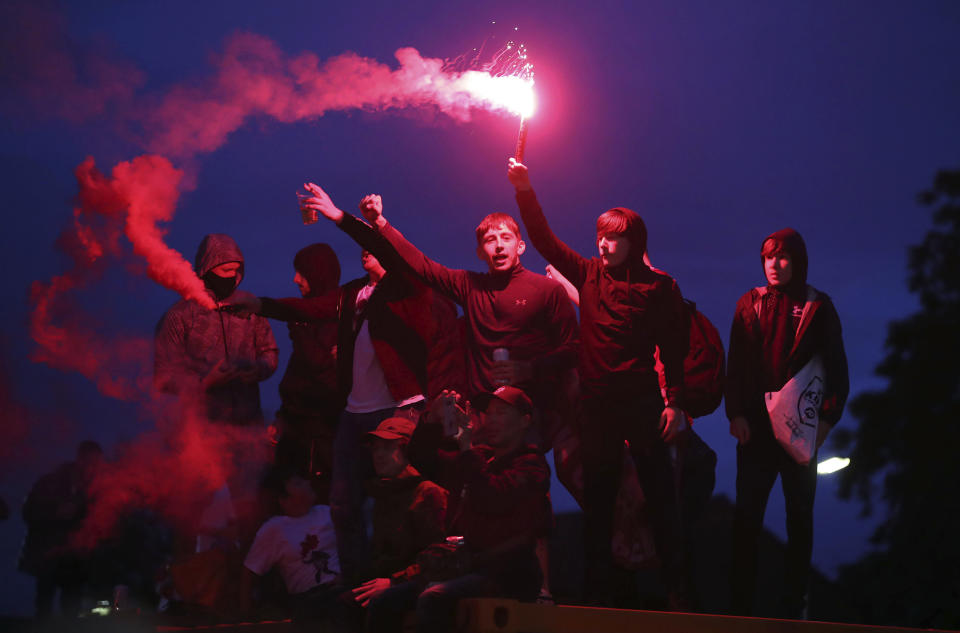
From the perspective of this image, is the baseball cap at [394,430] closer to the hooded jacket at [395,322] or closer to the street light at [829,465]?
the hooded jacket at [395,322]

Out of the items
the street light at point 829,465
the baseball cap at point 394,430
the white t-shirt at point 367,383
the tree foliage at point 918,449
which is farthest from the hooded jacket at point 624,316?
the tree foliage at point 918,449

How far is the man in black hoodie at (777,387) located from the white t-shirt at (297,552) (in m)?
3.12

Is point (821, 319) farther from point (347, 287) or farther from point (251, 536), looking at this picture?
point (251, 536)

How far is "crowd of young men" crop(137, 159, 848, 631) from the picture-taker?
726cm

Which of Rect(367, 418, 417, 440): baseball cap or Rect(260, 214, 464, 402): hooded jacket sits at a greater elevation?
Rect(260, 214, 464, 402): hooded jacket

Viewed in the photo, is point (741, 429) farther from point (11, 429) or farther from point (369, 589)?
point (11, 429)

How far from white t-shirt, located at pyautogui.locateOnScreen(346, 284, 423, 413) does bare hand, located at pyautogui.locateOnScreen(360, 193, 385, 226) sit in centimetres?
67

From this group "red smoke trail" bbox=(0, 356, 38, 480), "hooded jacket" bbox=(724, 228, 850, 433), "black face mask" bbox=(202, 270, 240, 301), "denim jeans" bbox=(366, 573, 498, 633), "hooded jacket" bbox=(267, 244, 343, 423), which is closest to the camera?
"denim jeans" bbox=(366, 573, 498, 633)

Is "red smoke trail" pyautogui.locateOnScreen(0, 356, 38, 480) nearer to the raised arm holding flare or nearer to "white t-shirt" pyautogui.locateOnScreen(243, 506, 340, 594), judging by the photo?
"white t-shirt" pyautogui.locateOnScreen(243, 506, 340, 594)

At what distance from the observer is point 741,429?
297 inches

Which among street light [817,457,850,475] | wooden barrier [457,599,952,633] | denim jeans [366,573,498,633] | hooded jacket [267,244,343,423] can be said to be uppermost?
hooded jacket [267,244,343,423]

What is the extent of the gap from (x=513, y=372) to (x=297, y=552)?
2179 mm

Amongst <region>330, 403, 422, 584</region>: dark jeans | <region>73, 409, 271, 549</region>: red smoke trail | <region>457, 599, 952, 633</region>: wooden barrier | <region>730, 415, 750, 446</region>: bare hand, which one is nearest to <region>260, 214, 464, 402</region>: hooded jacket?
<region>330, 403, 422, 584</region>: dark jeans

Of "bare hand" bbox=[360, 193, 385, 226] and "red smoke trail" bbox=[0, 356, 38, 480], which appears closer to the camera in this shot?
"bare hand" bbox=[360, 193, 385, 226]
